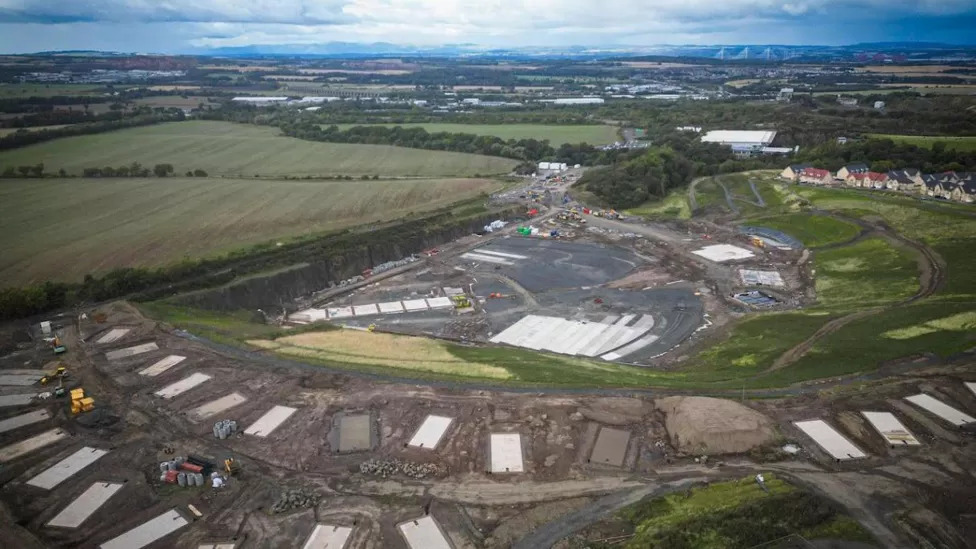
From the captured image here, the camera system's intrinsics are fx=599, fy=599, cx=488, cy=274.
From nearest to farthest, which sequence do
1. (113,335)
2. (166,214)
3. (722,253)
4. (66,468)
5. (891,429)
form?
(66,468) → (891,429) → (113,335) → (722,253) → (166,214)

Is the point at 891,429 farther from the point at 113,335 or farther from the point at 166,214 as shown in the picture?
the point at 166,214

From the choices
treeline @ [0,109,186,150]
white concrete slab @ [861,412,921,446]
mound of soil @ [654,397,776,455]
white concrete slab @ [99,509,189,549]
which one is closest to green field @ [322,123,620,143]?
treeline @ [0,109,186,150]

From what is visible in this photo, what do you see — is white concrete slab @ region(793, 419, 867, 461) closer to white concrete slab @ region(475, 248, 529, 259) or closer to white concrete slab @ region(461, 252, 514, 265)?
white concrete slab @ region(461, 252, 514, 265)

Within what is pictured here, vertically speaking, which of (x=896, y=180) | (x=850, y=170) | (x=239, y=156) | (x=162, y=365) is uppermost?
(x=239, y=156)

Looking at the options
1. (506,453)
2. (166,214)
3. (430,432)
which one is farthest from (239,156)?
(506,453)

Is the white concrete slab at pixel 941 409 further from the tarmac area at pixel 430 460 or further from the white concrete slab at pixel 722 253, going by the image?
the white concrete slab at pixel 722 253

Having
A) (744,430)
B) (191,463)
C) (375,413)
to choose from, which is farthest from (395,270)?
(744,430)
